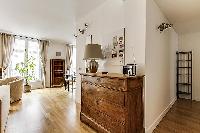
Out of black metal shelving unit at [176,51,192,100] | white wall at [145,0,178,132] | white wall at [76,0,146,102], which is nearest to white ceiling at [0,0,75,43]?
white wall at [76,0,146,102]

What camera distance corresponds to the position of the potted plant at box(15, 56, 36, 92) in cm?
762

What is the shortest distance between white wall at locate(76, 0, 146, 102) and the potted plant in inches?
179

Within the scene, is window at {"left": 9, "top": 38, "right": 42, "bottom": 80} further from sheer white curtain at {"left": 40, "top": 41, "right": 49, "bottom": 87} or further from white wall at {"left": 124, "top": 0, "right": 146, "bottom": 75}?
white wall at {"left": 124, "top": 0, "right": 146, "bottom": 75}

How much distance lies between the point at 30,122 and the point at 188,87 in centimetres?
549

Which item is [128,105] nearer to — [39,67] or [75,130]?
[75,130]

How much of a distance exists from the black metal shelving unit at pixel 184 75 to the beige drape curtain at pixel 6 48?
7.26 m

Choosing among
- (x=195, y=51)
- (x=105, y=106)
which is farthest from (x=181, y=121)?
(x=195, y=51)

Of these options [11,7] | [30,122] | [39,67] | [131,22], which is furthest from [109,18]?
[39,67]

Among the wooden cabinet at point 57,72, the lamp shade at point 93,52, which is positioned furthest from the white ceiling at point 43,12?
the wooden cabinet at point 57,72

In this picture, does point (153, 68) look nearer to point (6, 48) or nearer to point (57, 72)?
point (6, 48)

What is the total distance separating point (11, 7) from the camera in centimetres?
414

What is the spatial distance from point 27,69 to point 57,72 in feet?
6.42

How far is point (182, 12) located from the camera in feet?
12.3

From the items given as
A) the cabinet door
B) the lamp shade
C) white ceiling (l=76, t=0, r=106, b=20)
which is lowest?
the cabinet door
